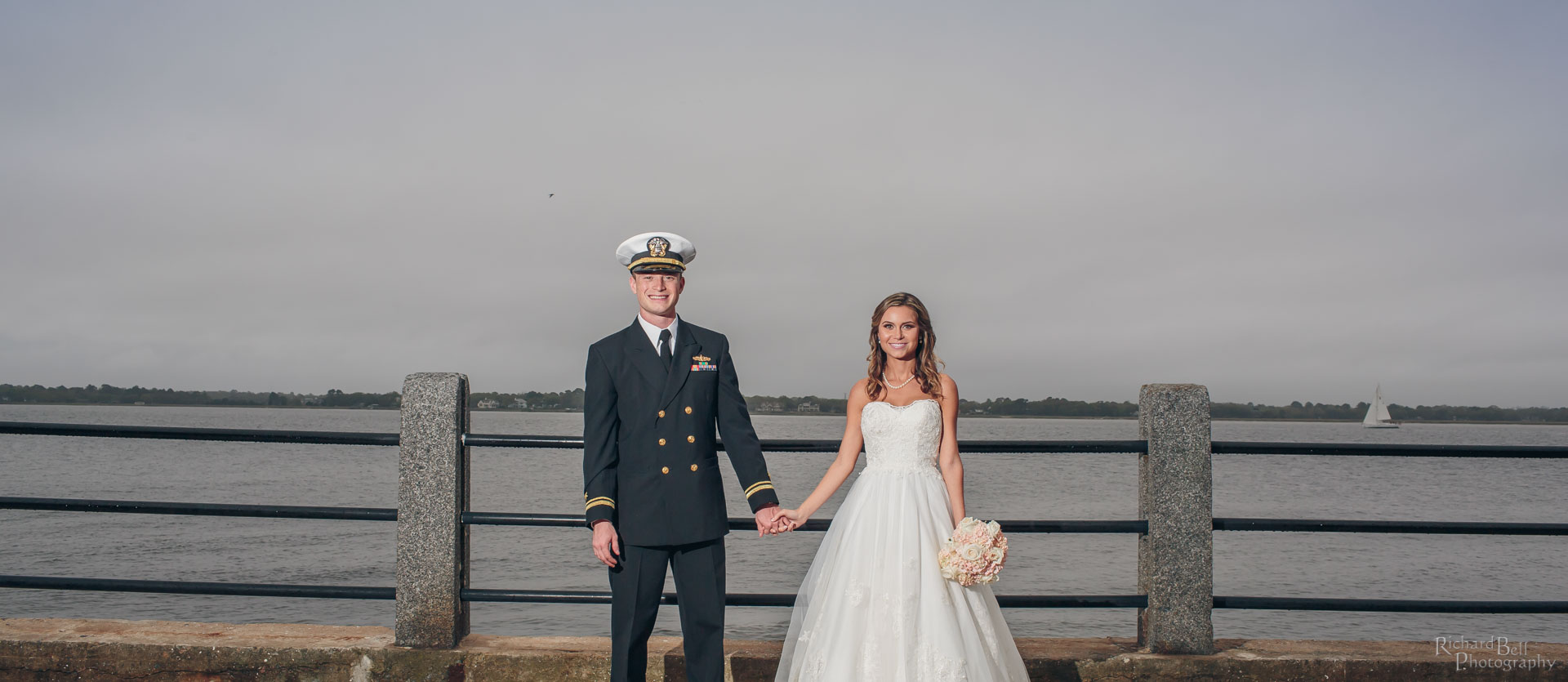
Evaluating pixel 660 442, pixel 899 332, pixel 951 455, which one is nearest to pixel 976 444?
pixel 951 455

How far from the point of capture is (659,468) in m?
3.29

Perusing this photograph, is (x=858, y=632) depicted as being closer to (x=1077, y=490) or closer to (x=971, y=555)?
(x=971, y=555)

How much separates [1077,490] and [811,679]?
3112 centimetres

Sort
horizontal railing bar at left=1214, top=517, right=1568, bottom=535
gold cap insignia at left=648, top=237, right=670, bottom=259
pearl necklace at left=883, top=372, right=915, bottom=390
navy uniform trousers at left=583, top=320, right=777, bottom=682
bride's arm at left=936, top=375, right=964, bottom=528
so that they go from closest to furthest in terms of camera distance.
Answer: navy uniform trousers at left=583, top=320, right=777, bottom=682 < gold cap insignia at left=648, top=237, right=670, bottom=259 < bride's arm at left=936, top=375, right=964, bottom=528 < pearl necklace at left=883, top=372, right=915, bottom=390 < horizontal railing bar at left=1214, top=517, right=1568, bottom=535

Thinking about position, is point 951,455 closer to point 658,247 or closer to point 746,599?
point 746,599

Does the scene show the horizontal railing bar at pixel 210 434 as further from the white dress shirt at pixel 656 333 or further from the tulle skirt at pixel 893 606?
the tulle skirt at pixel 893 606

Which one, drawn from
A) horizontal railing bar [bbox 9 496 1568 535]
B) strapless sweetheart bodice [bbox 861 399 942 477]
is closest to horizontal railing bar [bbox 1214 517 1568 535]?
horizontal railing bar [bbox 9 496 1568 535]

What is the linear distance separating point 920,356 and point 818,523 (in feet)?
3.08

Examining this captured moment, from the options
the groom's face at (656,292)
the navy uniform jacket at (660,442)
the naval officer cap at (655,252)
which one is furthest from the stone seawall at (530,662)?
the naval officer cap at (655,252)

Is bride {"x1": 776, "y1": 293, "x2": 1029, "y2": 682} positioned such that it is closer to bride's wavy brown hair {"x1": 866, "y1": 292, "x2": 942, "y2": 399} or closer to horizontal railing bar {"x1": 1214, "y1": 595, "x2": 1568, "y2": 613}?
bride's wavy brown hair {"x1": 866, "y1": 292, "x2": 942, "y2": 399}

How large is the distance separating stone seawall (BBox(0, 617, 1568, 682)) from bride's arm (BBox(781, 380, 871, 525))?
0.83m

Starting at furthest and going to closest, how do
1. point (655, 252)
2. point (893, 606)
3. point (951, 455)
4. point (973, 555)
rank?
point (951, 455) < point (655, 252) < point (893, 606) < point (973, 555)

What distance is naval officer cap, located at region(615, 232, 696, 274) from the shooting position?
3373 mm

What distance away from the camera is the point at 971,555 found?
10.4 ft
